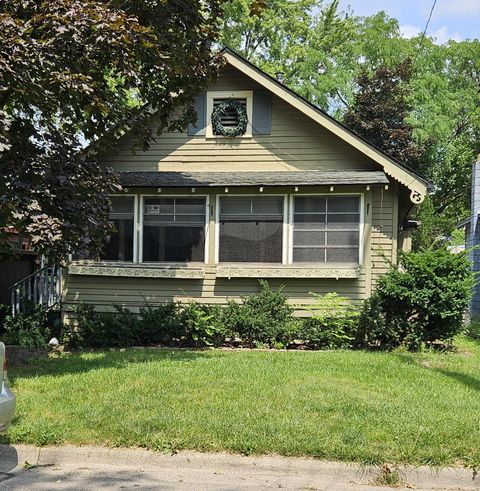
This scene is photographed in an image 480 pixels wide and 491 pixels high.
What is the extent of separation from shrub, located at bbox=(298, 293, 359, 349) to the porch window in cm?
135

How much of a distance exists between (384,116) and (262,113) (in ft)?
47.1

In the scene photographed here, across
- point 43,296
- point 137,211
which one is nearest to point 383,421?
point 137,211

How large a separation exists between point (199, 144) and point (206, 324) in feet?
12.5

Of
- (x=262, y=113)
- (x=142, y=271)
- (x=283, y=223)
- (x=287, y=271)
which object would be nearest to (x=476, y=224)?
(x=283, y=223)

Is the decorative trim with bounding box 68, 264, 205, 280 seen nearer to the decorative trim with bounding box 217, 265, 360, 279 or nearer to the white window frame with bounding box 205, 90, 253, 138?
the decorative trim with bounding box 217, 265, 360, 279

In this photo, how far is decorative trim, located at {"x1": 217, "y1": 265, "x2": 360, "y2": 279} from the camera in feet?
35.6

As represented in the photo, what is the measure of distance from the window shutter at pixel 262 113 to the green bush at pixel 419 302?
12.5ft

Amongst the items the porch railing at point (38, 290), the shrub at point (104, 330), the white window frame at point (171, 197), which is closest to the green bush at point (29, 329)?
the porch railing at point (38, 290)

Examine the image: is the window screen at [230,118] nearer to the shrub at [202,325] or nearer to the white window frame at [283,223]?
the white window frame at [283,223]

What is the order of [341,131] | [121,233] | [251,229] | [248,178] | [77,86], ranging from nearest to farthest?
[77,86] → [341,131] → [248,178] → [251,229] → [121,233]

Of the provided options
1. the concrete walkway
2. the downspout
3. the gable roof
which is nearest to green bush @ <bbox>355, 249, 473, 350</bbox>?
the gable roof

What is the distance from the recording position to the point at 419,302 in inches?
394

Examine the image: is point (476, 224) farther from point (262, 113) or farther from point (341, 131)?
point (262, 113)

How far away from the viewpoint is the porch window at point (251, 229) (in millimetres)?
11234
